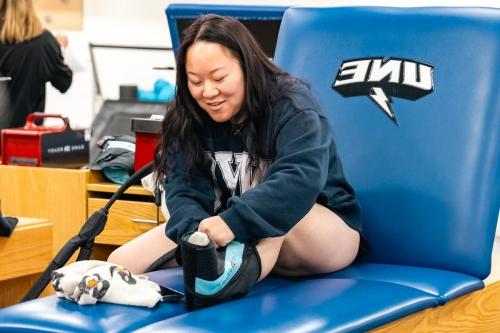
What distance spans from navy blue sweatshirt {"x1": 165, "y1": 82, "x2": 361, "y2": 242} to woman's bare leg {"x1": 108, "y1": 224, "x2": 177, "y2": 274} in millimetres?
113

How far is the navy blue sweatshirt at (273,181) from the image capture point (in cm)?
162

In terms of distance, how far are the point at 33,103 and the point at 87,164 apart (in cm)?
125

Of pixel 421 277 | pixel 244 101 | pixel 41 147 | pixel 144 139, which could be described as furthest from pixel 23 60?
pixel 421 277

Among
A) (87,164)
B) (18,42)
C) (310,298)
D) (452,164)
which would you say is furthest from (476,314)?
(18,42)

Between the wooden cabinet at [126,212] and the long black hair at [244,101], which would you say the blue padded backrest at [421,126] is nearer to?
the long black hair at [244,101]

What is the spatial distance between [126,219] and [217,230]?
1.06 meters

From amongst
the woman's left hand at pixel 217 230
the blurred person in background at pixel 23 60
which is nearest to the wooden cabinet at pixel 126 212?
the woman's left hand at pixel 217 230

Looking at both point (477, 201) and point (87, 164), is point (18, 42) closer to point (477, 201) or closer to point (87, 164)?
point (87, 164)

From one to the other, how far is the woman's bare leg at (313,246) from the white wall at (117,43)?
2889 millimetres

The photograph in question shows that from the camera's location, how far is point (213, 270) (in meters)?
1.53

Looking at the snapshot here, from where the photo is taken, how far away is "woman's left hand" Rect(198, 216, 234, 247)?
62.4 inches

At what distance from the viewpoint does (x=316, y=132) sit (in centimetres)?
173

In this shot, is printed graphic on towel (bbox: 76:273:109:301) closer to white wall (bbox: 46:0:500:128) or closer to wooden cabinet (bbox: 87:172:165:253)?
wooden cabinet (bbox: 87:172:165:253)

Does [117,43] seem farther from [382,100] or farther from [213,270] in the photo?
[213,270]
